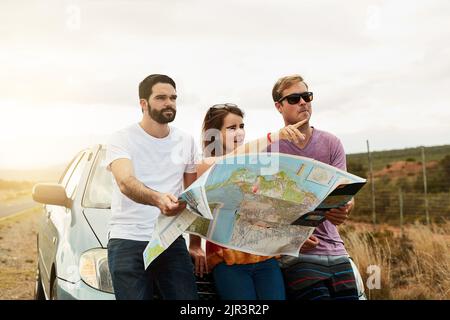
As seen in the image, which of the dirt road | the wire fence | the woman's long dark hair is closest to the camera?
the woman's long dark hair

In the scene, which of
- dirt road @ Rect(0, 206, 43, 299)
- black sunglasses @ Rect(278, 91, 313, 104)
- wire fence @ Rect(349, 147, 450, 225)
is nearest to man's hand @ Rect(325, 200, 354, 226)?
black sunglasses @ Rect(278, 91, 313, 104)

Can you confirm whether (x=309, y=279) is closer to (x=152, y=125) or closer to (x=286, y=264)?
(x=286, y=264)

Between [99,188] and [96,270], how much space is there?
0.98 m

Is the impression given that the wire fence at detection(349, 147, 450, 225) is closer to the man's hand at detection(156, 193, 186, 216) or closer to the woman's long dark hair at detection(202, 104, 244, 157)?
the woman's long dark hair at detection(202, 104, 244, 157)

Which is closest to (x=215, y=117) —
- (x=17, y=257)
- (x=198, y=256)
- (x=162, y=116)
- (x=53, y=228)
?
(x=162, y=116)

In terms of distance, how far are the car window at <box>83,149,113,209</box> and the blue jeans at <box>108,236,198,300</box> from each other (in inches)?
55.6

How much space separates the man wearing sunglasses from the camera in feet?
11.0

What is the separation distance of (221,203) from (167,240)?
0.30 meters

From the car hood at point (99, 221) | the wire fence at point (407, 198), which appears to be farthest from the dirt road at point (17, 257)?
the wire fence at point (407, 198)

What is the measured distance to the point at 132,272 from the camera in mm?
3100

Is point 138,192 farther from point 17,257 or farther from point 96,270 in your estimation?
point 17,257

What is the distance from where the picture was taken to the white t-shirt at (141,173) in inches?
125

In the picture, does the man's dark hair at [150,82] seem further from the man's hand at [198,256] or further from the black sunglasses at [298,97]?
the man's hand at [198,256]
